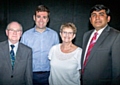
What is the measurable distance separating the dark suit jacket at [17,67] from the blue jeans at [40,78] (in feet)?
1.46

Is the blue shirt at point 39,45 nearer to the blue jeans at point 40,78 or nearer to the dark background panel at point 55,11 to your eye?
the blue jeans at point 40,78

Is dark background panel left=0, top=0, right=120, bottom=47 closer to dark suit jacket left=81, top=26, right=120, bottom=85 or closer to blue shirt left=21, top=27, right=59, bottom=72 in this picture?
blue shirt left=21, top=27, right=59, bottom=72

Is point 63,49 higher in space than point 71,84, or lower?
higher

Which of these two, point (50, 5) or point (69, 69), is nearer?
point (69, 69)

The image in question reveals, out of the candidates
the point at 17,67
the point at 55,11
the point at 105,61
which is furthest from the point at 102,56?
the point at 55,11

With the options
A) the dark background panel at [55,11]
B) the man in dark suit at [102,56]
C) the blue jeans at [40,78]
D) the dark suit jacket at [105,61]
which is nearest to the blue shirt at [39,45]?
the blue jeans at [40,78]

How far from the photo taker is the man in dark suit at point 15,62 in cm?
276

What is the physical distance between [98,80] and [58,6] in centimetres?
301

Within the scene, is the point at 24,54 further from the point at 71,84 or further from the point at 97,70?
the point at 97,70

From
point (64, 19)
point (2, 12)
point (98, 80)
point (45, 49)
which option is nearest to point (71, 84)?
point (98, 80)

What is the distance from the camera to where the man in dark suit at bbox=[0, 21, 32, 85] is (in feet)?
9.07

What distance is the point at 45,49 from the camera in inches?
133

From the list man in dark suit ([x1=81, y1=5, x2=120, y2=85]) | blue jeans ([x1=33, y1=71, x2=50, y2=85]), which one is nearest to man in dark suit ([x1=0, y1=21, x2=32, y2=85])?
blue jeans ([x1=33, y1=71, x2=50, y2=85])

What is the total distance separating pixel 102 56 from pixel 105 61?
0.25 feet
